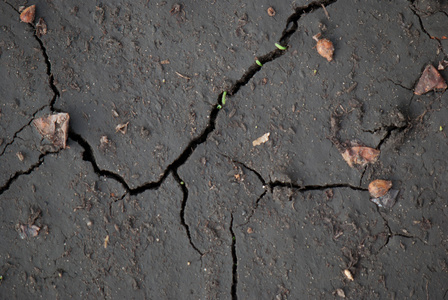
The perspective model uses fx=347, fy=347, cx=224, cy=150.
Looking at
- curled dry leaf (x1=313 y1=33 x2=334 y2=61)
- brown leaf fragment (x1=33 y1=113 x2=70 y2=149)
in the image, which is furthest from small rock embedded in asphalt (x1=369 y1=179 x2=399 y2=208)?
brown leaf fragment (x1=33 y1=113 x2=70 y2=149)

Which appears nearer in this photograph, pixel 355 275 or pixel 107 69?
pixel 355 275

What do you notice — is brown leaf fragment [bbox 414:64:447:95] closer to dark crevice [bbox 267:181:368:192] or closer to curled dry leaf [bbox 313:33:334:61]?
curled dry leaf [bbox 313:33:334:61]

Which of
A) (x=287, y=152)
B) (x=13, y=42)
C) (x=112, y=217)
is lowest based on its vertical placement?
(x=112, y=217)

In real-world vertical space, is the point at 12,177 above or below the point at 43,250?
above

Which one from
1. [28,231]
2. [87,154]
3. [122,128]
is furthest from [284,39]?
[28,231]

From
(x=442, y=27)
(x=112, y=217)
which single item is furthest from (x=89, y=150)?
Result: (x=442, y=27)

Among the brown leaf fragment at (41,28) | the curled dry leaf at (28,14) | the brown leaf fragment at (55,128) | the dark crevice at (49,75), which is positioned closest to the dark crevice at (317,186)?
the brown leaf fragment at (55,128)

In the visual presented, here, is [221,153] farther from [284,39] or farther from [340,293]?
[340,293]

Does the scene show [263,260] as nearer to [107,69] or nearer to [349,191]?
[349,191]
